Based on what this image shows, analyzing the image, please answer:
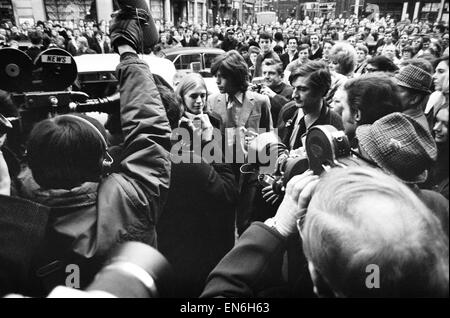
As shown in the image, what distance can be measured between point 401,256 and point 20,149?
1414mm

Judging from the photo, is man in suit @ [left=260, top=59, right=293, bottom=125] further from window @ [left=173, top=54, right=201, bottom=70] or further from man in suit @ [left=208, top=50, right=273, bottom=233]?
window @ [left=173, top=54, right=201, bottom=70]

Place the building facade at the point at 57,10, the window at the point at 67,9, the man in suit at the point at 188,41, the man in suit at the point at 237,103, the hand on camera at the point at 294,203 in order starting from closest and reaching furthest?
the hand on camera at the point at 294,203, the man in suit at the point at 237,103, the man in suit at the point at 188,41, the building facade at the point at 57,10, the window at the point at 67,9

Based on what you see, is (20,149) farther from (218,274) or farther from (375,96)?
(375,96)

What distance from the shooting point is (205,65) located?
722cm

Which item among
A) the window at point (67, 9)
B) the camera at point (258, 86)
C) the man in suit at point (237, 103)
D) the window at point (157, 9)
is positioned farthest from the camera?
the window at point (157, 9)

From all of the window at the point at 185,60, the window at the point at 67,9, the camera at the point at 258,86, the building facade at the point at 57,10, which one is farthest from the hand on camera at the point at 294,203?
the window at the point at 67,9

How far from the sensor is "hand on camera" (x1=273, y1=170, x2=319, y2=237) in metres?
0.84

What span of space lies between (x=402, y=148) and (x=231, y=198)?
2.51ft

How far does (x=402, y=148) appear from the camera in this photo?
102 centimetres

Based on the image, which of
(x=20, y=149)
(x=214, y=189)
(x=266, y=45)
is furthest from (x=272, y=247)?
(x=266, y=45)

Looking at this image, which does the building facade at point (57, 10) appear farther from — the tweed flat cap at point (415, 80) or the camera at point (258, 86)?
the tweed flat cap at point (415, 80)

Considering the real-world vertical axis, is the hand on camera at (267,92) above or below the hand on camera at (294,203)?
below

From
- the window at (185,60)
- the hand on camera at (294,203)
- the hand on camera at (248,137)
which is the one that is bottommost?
the window at (185,60)

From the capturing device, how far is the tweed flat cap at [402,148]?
1011mm
